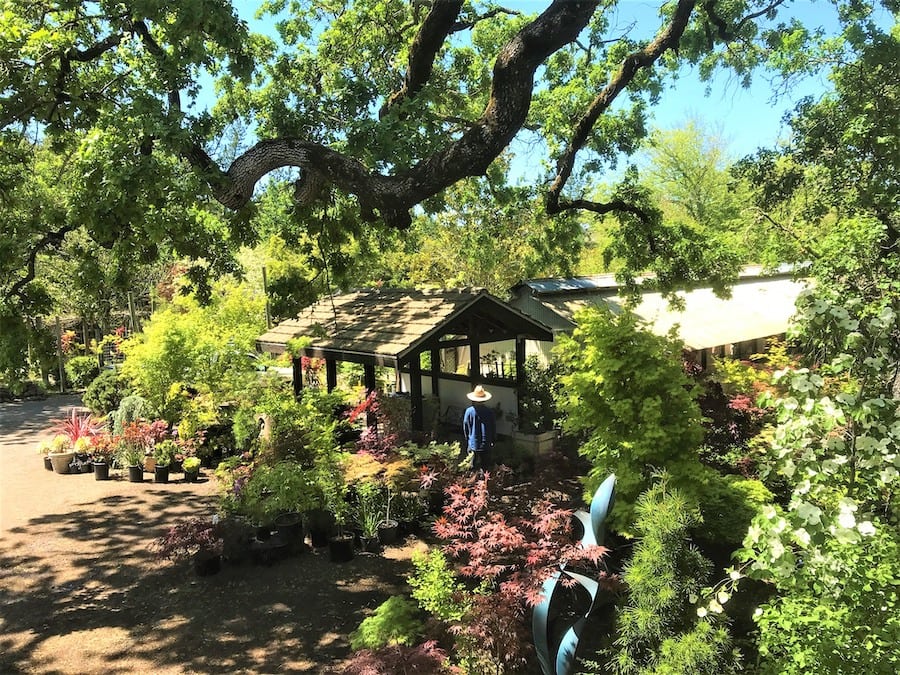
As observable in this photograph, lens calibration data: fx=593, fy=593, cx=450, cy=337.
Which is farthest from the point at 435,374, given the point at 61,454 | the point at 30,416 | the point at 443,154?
the point at 30,416

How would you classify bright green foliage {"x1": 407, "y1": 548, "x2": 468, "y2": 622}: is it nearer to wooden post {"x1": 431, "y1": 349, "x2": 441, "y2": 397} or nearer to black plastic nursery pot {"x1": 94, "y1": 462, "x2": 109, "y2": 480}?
wooden post {"x1": 431, "y1": 349, "x2": 441, "y2": 397}

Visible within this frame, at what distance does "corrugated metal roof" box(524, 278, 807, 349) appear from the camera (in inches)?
524

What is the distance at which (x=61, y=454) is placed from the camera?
10766mm

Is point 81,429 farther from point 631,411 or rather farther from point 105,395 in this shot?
point 631,411

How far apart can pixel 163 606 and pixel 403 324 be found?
5.47 metres

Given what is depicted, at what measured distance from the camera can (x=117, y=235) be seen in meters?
5.75

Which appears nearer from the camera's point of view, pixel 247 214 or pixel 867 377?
pixel 867 377

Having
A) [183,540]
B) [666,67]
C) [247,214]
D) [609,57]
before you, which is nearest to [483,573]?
[183,540]

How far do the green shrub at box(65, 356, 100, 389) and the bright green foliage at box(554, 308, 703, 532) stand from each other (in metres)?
19.5

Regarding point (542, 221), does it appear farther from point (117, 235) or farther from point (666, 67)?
point (117, 235)

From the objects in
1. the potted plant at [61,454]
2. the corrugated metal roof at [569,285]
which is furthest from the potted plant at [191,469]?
the corrugated metal roof at [569,285]

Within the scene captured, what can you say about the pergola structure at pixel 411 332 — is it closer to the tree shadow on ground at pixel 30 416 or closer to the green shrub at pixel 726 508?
the green shrub at pixel 726 508

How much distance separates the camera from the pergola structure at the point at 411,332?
376 inches

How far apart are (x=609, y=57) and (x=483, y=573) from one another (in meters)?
10.8
